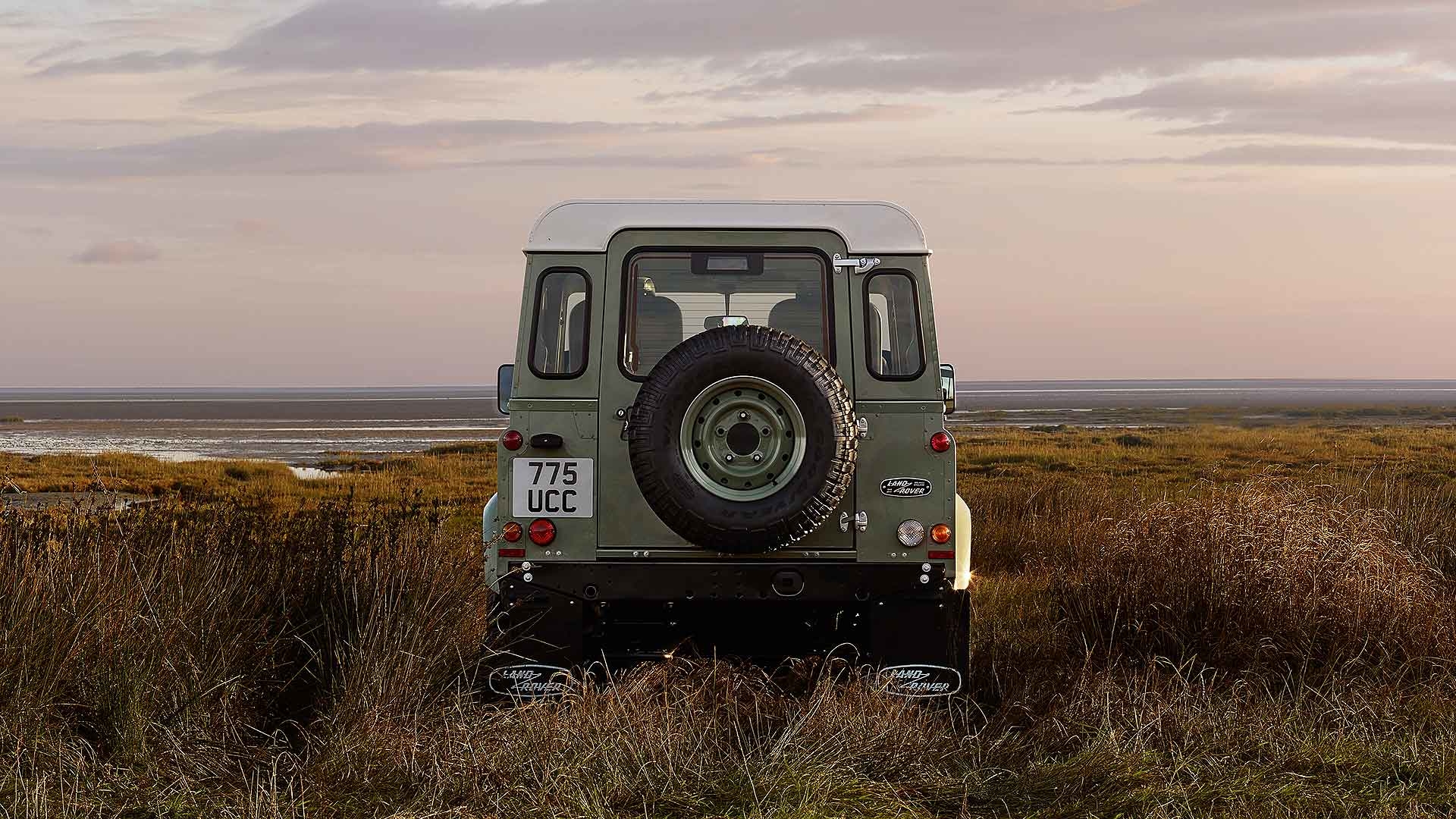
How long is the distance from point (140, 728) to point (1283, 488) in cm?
728

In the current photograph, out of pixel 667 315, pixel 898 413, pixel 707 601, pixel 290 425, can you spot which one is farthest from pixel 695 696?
pixel 290 425

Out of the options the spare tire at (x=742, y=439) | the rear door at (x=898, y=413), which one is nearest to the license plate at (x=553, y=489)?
the spare tire at (x=742, y=439)

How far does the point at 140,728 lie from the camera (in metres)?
5.54

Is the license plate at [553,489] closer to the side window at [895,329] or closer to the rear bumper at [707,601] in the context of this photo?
the rear bumper at [707,601]

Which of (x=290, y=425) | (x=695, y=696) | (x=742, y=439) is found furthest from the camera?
(x=290, y=425)

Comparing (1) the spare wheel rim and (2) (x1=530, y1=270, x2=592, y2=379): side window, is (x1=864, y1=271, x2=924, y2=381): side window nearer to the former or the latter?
(1) the spare wheel rim

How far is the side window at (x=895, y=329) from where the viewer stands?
6703 mm

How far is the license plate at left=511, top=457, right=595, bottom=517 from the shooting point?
258 inches

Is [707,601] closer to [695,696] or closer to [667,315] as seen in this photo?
[695,696]

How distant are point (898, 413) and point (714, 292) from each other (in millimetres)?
1136

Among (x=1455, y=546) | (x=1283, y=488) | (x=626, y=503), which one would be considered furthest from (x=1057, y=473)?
(x=626, y=503)

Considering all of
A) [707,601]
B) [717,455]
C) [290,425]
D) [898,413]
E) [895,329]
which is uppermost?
[895,329]

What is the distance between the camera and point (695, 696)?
5.96 m

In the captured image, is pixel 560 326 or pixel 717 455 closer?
pixel 717 455
